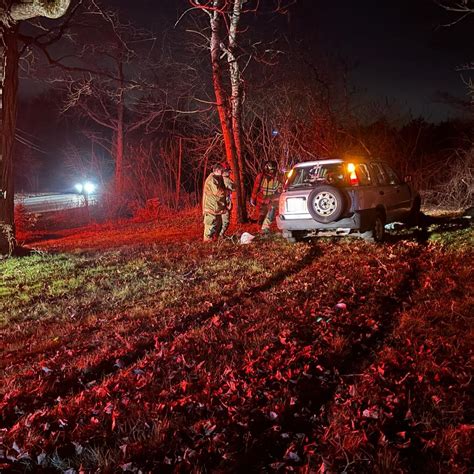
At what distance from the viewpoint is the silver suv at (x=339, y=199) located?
7.67 meters

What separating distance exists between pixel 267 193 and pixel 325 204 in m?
5.30

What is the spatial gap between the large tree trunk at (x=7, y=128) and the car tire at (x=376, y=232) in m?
7.74

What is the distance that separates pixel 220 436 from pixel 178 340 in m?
1.68

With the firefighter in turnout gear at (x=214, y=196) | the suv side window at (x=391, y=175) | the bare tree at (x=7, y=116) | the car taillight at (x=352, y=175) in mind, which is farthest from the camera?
the firefighter in turnout gear at (x=214, y=196)

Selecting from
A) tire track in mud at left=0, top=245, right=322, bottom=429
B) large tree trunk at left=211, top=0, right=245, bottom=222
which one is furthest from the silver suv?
large tree trunk at left=211, top=0, right=245, bottom=222

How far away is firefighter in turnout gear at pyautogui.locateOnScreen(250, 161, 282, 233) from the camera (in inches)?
430

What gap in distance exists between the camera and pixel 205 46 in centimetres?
1249

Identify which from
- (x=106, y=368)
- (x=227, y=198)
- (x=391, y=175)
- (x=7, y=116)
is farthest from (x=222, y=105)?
(x=106, y=368)

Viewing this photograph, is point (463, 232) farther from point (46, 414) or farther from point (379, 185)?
point (46, 414)

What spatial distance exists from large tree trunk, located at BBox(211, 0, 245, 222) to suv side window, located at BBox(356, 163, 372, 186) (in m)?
5.30

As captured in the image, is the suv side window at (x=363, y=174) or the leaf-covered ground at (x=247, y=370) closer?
the leaf-covered ground at (x=247, y=370)

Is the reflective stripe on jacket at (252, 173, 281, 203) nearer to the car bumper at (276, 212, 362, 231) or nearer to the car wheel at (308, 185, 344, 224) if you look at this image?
the car bumper at (276, 212, 362, 231)

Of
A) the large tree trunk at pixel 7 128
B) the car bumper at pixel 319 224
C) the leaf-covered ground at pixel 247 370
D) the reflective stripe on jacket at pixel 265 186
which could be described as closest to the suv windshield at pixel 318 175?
the car bumper at pixel 319 224

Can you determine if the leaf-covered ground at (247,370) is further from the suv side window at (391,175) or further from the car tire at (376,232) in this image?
the suv side window at (391,175)
